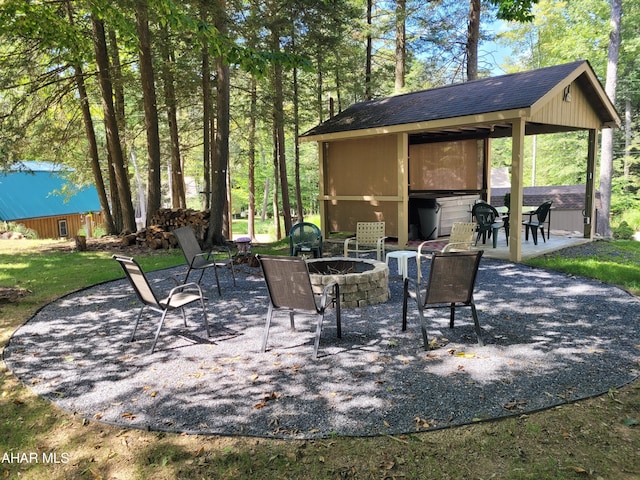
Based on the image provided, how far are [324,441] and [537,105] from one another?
665 cm

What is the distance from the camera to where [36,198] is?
21656 mm

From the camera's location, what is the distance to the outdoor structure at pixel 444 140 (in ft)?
26.5

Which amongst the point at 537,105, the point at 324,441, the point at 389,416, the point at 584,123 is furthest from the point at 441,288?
the point at 584,123

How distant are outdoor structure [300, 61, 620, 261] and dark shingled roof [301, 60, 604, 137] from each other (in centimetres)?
2

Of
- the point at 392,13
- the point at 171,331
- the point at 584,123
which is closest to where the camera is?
the point at 171,331

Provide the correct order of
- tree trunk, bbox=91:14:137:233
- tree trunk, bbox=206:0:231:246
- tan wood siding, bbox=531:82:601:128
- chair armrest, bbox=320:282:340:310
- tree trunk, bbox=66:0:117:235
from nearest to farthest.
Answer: chair armrest, bbox=320:282:340:310 < tan wood siding, bbox=531:82:601:128 < tree trunk, bbox=206:0:231:246 < tree trunk, bbox=91:14:137:233 < tree trunk, bbox=66:0:117:235

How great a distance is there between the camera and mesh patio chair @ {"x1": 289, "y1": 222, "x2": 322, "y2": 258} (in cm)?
781

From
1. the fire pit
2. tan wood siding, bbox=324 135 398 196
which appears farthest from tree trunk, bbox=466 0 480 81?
the fire pit

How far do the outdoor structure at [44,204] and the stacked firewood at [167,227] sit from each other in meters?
9.38

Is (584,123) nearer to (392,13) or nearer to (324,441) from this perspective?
(392,13)

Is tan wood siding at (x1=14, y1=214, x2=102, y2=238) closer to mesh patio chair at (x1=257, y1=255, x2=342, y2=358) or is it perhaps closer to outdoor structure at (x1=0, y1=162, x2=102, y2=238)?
outdoor structure at (x1=0, y1=162, x2=102, y2=238)

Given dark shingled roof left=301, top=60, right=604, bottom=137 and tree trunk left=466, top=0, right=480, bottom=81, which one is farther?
tree trunk left=466, top=0, right=480, bottom=81

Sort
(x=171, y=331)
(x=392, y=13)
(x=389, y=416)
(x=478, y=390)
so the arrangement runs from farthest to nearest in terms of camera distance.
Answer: (x=392, y=13) < (x=171, y=331) < (x=478, y=390) < (x=389, y=416)

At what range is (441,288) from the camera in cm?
416
